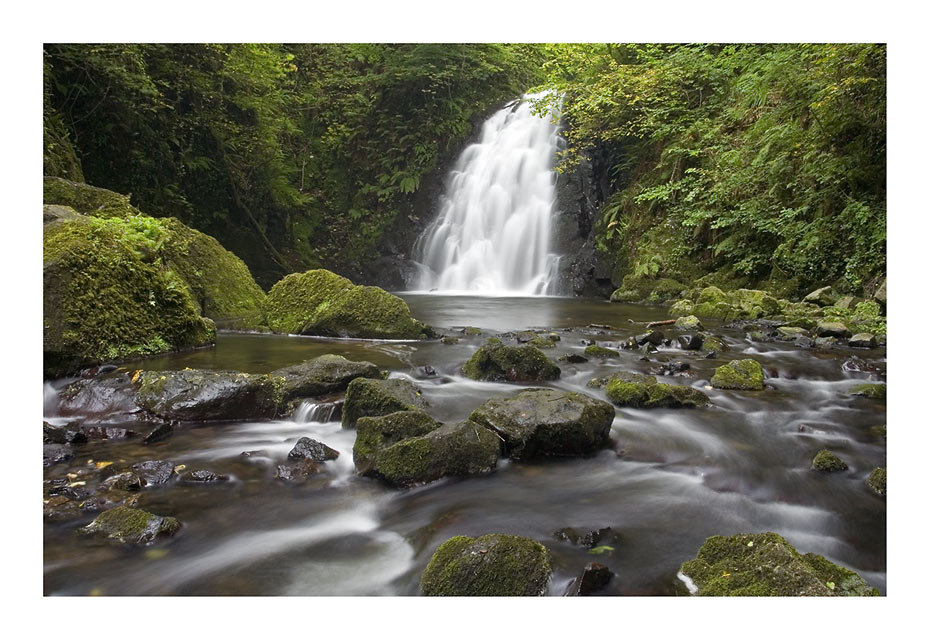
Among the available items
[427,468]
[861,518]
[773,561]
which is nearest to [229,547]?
[427,468]

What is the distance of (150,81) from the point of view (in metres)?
11.8

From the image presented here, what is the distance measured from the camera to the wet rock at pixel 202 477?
3.25 m

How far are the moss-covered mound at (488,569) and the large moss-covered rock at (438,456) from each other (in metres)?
0.95

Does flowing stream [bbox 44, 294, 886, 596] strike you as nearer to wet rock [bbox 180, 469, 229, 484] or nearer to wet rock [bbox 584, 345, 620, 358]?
wet rock [bbox 180, 469, 229, 484]

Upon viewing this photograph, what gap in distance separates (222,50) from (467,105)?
410 inches

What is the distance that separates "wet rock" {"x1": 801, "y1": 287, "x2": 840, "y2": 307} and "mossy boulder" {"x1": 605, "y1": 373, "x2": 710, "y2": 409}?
20.1 ft

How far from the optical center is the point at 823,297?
963 cm

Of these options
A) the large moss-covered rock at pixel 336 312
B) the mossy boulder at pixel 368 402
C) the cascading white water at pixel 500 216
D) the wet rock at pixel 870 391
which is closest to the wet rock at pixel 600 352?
the large moss-covered rock at pixel 336 312

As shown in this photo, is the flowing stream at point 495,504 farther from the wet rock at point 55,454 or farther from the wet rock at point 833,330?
the wet rock at point 833,330

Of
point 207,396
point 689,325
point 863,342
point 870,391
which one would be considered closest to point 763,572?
point 207,396

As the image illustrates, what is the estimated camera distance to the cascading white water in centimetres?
1725

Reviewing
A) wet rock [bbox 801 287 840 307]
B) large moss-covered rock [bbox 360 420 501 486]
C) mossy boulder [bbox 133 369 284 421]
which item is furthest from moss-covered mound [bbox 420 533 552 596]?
wet rock [bbox 801 287 840 307]

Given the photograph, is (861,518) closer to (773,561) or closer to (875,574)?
(875,574)

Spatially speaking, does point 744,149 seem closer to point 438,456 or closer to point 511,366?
point 511,366
